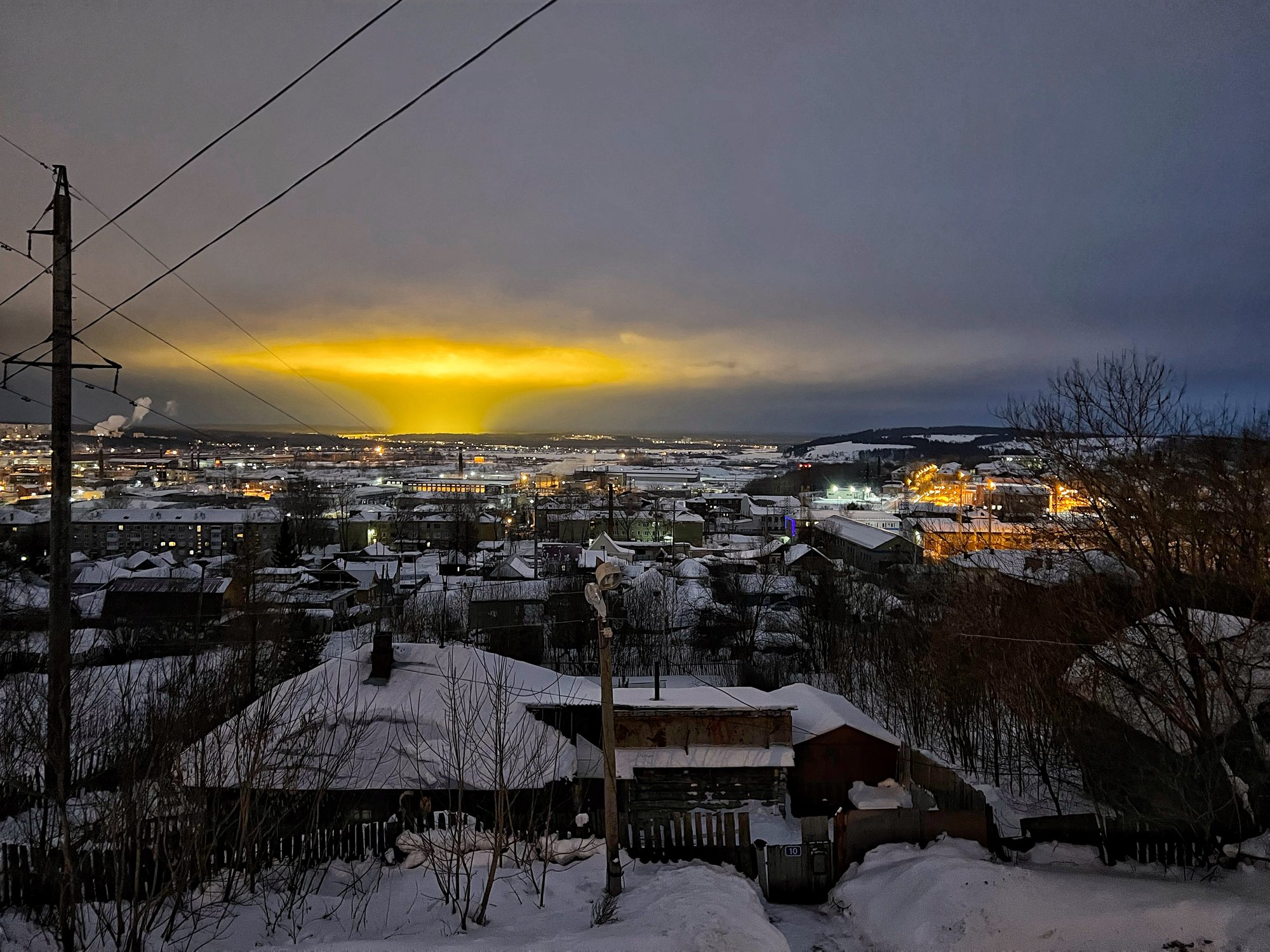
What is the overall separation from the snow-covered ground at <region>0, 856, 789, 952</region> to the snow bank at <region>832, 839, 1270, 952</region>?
143 cm

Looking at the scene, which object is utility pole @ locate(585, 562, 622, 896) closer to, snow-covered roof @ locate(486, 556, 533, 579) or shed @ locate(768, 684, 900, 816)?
shed @ locate(768, 684, 900, 816)

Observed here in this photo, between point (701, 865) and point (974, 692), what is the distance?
30.1ft

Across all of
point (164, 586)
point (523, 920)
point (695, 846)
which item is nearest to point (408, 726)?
point (523, 920)

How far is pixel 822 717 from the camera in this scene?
12164 mm

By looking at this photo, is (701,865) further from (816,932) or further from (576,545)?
(576,545)

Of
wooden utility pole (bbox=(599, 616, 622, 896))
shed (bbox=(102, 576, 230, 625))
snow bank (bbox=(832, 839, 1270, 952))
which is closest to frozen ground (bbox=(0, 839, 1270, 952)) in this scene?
snow bank (bbox=(832, 839, 1270, 952))

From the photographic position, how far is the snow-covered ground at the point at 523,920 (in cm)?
544

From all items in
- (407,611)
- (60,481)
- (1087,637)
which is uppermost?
(60,481)

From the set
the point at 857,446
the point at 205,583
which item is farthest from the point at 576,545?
the point at 857,446

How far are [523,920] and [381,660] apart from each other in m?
5.92

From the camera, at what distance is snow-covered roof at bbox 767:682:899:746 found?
39.1 feet

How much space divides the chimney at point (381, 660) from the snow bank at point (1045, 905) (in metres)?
7.45

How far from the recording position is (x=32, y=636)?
2280cm

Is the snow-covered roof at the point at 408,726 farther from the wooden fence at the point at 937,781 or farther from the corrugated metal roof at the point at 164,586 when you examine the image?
the corrugated metal roof at the point at 164,586
